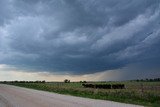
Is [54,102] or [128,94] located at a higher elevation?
[128,94]

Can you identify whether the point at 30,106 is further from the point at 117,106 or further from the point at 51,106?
the point at 117,106

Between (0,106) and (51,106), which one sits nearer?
(51,106)

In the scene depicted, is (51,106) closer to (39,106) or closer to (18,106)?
(39,106)

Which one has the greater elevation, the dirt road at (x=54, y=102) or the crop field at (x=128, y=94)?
the crop field at (x=128, y=94)

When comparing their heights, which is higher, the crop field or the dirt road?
the crop field

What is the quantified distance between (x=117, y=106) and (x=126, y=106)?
0.64m

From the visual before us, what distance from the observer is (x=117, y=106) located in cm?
2325

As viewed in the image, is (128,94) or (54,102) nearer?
(54,102)

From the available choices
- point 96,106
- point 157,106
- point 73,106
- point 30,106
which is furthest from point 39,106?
point 157,106

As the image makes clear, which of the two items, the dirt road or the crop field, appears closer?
the dirt road

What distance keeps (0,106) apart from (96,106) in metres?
8.27

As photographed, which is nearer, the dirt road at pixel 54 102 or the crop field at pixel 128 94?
the dirt road at pixel 54 102

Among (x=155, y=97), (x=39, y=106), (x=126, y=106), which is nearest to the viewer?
(x=126, y=106)

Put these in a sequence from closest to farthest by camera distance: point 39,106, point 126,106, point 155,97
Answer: point 126,106
point 39,106
point 155,97
